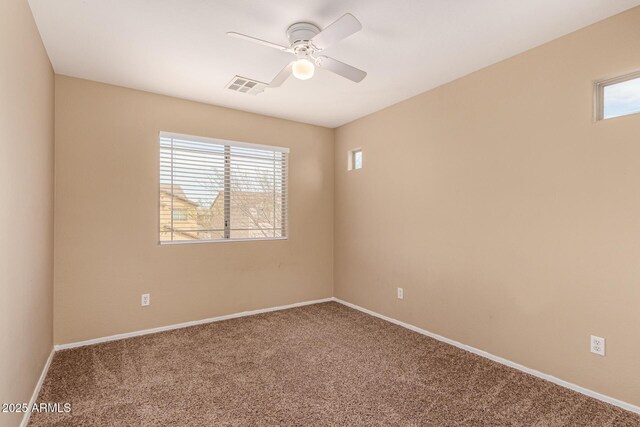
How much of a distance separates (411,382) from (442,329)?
1002mm

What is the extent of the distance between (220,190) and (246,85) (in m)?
1.31

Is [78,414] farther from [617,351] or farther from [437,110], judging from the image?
[437,110]

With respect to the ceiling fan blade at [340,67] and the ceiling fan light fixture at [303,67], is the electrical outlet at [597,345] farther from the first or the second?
the ceiling fan light fixture at [303,67]

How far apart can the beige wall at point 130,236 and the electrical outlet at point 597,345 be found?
3184 millimetres

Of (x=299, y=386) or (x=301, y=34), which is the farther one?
(x=299, y=386)

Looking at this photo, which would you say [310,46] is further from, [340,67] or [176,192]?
[176,192]

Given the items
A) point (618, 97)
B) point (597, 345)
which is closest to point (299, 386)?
point (597, 345)

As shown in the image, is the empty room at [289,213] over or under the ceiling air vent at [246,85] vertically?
under

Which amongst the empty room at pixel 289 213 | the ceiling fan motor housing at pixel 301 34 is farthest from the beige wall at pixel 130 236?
the ceiling fan motor housing at pixel 301 34

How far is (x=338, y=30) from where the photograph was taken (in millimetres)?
1909

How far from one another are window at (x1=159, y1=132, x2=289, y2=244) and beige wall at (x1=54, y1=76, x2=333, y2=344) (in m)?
0.11

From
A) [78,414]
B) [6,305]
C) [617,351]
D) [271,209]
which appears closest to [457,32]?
[617,351]

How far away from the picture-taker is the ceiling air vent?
122 inches

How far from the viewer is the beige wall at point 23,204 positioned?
1605mm
